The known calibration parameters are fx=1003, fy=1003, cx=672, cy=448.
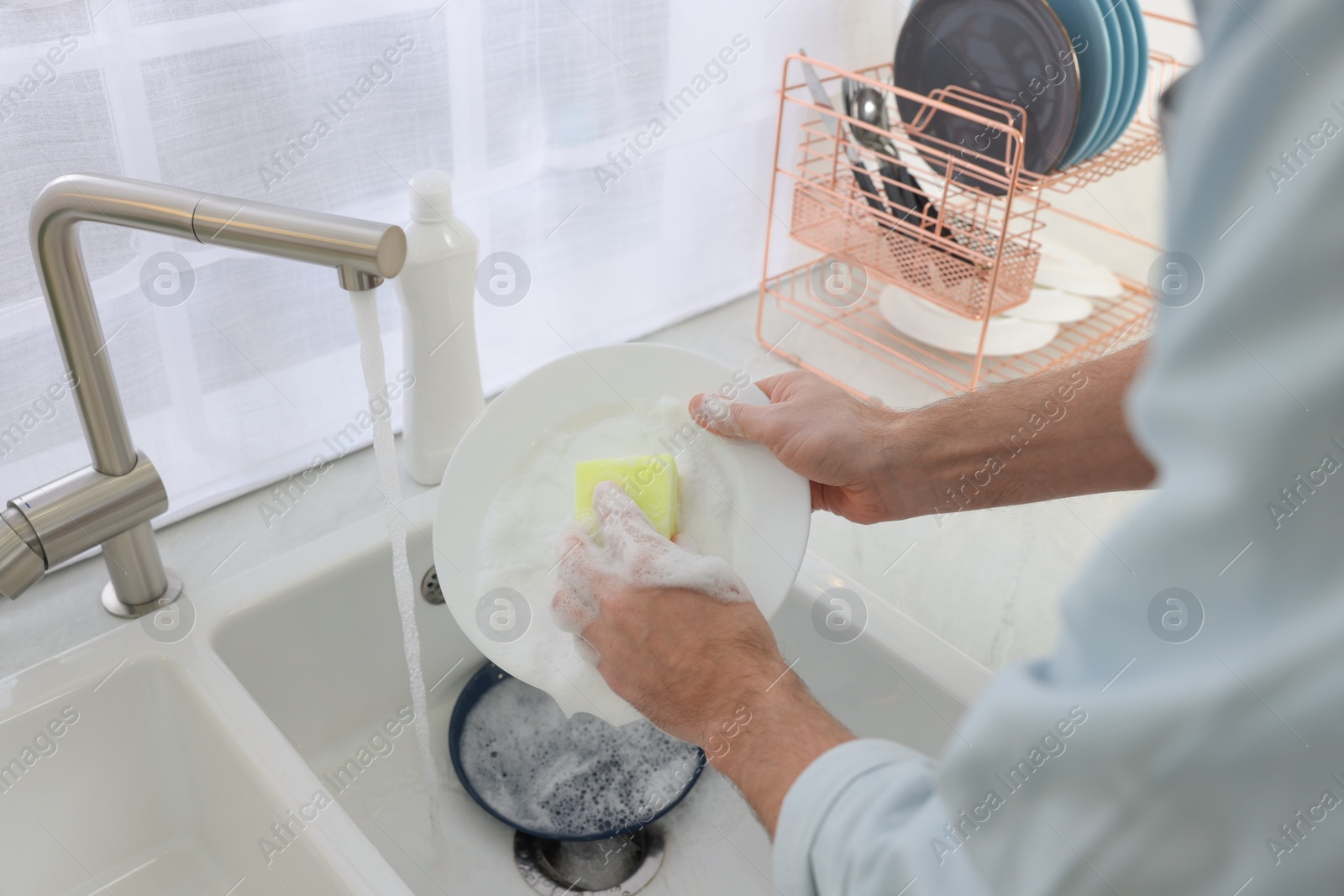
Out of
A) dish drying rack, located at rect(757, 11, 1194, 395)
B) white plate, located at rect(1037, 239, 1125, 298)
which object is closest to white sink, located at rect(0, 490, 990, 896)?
dish drying rack, located at rect(757, 11, 1194, 395)

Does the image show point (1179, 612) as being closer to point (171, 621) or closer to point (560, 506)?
point (560, 506)

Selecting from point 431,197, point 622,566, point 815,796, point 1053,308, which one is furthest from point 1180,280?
point 1053,308

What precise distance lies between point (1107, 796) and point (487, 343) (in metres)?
0.96

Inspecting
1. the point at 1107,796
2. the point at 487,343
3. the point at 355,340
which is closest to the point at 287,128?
the point at 355,340

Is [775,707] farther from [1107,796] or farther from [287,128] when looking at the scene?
[287,128]

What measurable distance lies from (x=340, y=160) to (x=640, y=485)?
1.57 ft

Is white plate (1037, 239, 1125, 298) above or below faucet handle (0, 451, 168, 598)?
below

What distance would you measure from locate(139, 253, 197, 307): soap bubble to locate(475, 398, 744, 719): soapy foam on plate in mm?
367

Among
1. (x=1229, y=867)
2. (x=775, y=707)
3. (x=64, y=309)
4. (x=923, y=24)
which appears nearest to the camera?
(x=1229, y=867)

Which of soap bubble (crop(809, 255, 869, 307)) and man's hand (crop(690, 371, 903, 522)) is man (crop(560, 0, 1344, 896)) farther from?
soap bubble (crop(809, 255, 869, 307))

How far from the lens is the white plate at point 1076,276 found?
4.48 ft

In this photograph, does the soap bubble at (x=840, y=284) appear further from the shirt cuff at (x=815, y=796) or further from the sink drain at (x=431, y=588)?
the shirt cuff at (x=815, y=796)

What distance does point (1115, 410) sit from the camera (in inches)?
29.9

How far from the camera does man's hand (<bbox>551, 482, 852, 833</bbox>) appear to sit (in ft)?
1.81
